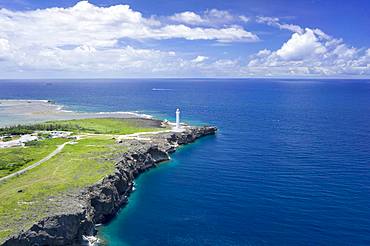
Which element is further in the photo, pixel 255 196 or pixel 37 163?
pixel 37 163

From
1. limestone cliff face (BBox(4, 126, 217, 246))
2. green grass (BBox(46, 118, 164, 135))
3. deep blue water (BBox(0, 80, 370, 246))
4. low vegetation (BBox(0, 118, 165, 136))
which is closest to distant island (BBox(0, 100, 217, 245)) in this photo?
limestone cliff face (BBox(4, 126, 217, 246))

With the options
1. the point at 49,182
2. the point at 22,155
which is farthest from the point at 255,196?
the point at 22,155

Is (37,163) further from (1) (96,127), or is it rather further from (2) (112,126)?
(2) (112,126)

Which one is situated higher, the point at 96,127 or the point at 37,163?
the point at 96,127

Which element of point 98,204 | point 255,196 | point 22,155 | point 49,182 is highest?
point 22,155

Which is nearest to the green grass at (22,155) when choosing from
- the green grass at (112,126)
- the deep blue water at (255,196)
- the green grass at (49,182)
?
the green grass at (49,182)

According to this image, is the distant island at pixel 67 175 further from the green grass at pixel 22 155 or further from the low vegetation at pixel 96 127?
the low vegetation at pixel 96 127

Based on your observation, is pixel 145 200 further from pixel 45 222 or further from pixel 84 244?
pixel 45 222

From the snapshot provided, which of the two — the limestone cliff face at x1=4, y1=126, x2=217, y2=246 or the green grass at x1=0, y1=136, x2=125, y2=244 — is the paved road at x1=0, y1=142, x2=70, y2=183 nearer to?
the green grass at x1=0, y1=136, x2=125, y2=244
